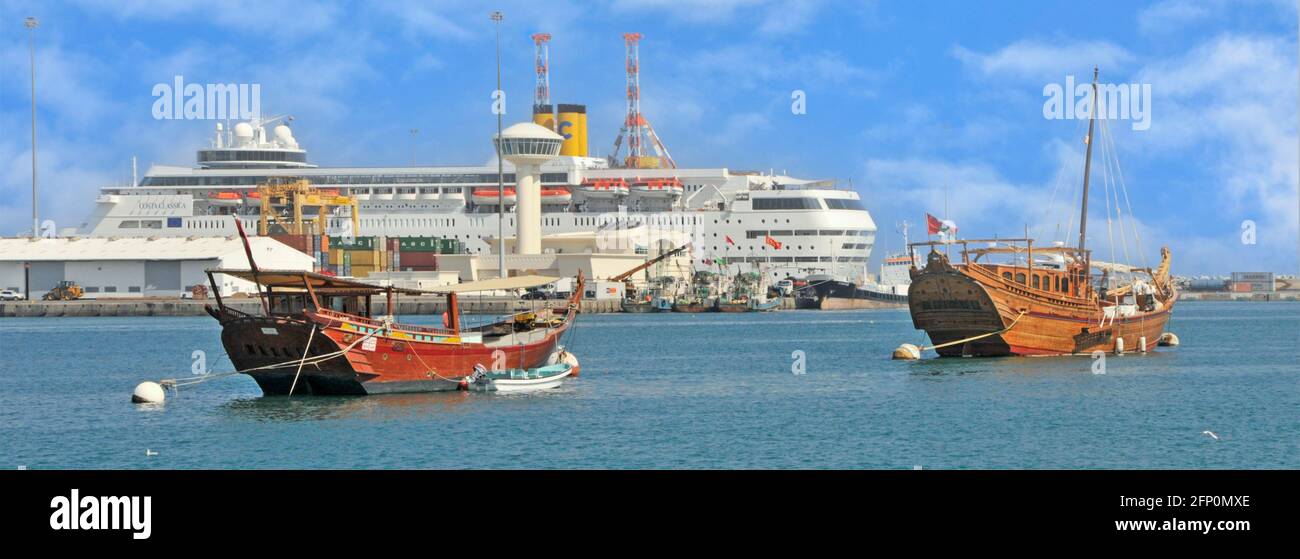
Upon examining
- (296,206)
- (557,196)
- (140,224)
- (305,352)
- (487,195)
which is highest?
(487,195)

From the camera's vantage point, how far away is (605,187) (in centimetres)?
12388

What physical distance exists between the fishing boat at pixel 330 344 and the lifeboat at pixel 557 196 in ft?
287

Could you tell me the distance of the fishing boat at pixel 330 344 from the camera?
33.9 m

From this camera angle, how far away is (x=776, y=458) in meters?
25.5

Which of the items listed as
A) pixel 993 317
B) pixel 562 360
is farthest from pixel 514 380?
pixel 993 317

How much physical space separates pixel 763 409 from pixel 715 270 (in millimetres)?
81389

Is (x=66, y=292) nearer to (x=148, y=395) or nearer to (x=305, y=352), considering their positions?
(x=148, y=395)

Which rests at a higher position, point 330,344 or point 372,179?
point 372,179

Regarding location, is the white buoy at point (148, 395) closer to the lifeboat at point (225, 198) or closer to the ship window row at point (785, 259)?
the ship window row at point (785, 259)

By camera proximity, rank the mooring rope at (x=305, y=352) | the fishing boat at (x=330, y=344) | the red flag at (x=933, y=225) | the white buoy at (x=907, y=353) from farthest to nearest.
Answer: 1. the red flag at (x=933, y=225)
2. the white buoy at (x=907, y=353)
3. the fishing boat at (x=330, y=344)
4. the mooring rope at (x=305, y=352)

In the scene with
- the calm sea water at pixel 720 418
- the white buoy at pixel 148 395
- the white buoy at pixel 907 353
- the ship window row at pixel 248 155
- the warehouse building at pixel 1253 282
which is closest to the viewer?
the calm sea water at pixel 720 418

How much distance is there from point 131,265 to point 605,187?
36.8 metres

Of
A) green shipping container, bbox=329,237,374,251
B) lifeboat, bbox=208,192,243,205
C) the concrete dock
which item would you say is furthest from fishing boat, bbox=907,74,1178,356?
lifeboat, bbox=208,192,243,205

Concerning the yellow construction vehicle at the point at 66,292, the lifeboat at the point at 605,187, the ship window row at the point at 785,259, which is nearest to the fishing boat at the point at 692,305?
the ship window row at the point at 785,259
